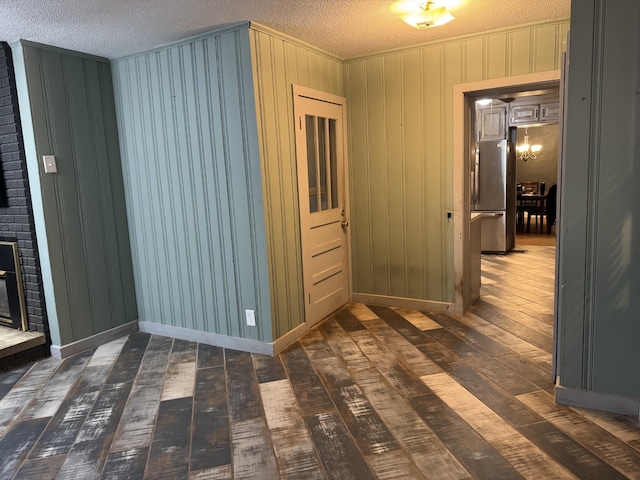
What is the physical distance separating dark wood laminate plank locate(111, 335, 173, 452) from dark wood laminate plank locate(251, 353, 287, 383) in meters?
0.63

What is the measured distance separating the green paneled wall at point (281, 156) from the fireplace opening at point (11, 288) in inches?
79.2

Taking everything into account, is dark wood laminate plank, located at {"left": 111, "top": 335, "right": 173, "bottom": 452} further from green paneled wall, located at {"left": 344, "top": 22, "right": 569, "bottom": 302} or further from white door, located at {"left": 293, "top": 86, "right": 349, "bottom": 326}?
green paneled wall, located at {"left": 344, "top": 22, "right": 569, "bottom": 302}

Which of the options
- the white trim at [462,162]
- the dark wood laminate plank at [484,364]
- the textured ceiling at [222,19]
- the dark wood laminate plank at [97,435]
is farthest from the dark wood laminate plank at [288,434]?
the textured ceiling at [222,19]

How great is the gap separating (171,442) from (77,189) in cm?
223

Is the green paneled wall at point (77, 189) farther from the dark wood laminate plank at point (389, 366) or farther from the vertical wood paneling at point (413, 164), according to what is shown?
the vertical wood paneling at point (413, 164)

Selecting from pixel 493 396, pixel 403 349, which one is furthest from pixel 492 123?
pixel 493 396

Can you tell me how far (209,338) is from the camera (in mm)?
3740

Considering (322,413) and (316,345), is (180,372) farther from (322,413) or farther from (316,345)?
(322,413)

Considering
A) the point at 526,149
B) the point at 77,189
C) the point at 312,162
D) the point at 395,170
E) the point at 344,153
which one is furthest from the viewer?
the point at 526,149

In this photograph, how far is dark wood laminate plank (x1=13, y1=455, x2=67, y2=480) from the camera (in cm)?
215

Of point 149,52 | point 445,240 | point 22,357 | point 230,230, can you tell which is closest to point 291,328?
point 230,230

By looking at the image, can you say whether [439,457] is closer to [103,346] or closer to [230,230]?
[230,230]

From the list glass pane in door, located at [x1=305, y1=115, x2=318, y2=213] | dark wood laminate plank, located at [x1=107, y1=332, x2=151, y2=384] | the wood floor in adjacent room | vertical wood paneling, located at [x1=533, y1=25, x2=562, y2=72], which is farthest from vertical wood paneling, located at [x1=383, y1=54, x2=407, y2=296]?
dark wood laminate plank, located at [x1=107, y1=332, x2=151, y2=384]

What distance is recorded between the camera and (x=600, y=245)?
93.7 inches
